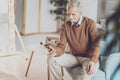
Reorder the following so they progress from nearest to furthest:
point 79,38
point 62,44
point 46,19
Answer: point 79,38 < point 62,44 < point 46,19

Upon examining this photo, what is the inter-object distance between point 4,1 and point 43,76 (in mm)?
1549

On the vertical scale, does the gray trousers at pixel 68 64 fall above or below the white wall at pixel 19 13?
below

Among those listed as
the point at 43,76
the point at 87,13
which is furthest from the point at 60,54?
the point at 87,13

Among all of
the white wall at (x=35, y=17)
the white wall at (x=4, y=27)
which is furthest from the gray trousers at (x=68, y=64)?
the white wall at (x=35, y=17)

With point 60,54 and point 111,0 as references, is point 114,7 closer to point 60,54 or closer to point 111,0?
Answer: point 111,0

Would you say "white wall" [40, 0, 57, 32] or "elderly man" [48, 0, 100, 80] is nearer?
"elderly man" [48, 0, 100, 80]

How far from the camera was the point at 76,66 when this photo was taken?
2.41 metres

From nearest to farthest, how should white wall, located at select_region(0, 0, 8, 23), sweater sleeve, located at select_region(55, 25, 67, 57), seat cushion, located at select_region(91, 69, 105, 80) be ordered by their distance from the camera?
seat cushion, located at select_region(91, 69, 105, 80) < sweater sleeve, located at select_region(55, 25, 67, 57) < white wall, located at select_region(0, 0, 8, 23)

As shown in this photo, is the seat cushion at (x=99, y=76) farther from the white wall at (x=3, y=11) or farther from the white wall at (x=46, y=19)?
the white wall at (x=46, y=19)

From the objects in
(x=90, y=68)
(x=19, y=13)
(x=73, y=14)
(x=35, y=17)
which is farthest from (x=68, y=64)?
(x=19, y=13)

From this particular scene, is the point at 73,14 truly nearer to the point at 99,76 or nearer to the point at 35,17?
the point at 99,76

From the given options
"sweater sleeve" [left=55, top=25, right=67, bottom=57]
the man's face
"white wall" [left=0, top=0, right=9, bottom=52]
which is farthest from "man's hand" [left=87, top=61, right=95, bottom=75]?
"white wall" [left=0, top=0, right=9, bottom=52]

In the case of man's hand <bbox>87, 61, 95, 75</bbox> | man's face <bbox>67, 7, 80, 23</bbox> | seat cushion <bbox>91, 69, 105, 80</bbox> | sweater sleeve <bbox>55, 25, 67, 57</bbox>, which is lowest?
seat cushion <bbox>91, 69, 105, 80</bbox>

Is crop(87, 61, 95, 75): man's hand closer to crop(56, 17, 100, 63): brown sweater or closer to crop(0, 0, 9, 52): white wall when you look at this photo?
crop(56, 17, 100, 63): brown sweater
